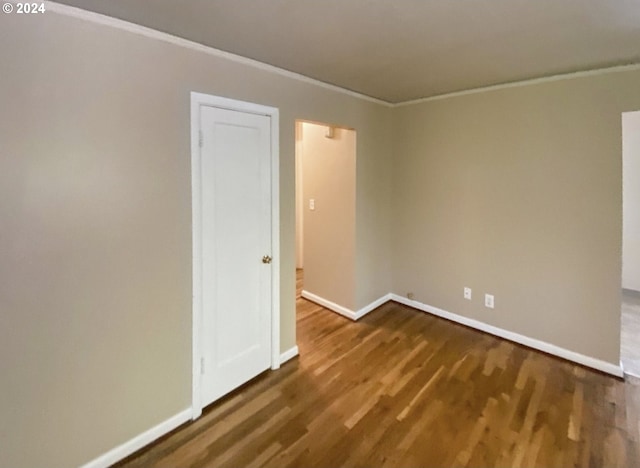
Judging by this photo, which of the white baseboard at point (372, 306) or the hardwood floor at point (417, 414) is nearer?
the hardwood floor at point (417, 414)

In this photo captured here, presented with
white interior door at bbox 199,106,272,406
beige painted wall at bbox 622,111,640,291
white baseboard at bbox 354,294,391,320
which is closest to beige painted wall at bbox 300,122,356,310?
white baseboard at bbox 354,294,391,320

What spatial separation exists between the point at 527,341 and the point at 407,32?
284 centimetres

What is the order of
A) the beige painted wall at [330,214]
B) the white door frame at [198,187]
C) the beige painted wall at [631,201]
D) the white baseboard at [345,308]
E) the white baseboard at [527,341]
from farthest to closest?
the beige painted wall at [631,201], the white baseboard at [345,308], the beige painted wall at [330,214], the white baseboard at [527,341], the white door frame at [198,187]

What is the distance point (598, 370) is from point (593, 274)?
0.78 m

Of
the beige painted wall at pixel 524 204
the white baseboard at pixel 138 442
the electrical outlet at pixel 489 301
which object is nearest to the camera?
the white baseboard at pixel 138 442

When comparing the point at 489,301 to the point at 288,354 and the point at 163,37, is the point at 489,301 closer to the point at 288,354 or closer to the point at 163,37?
the point at 288,354

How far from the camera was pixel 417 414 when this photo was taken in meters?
2.34

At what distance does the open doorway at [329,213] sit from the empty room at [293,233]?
0.04m

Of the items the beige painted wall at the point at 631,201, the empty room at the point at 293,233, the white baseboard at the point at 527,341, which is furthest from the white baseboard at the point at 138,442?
the beige painted wall at the point at 631,201

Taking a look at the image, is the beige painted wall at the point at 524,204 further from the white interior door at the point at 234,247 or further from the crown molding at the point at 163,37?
the white interior door at the point at 234,247

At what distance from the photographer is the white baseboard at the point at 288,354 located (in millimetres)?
2936

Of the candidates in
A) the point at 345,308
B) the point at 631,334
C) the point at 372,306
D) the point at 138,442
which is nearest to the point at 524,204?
the point at 631,334

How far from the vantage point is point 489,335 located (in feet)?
11.4

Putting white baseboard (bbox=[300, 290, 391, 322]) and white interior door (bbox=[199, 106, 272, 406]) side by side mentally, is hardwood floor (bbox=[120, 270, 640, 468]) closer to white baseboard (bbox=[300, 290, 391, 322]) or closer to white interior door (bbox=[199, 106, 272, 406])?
white interior door (bbox=[199, 106, 272, 406])
